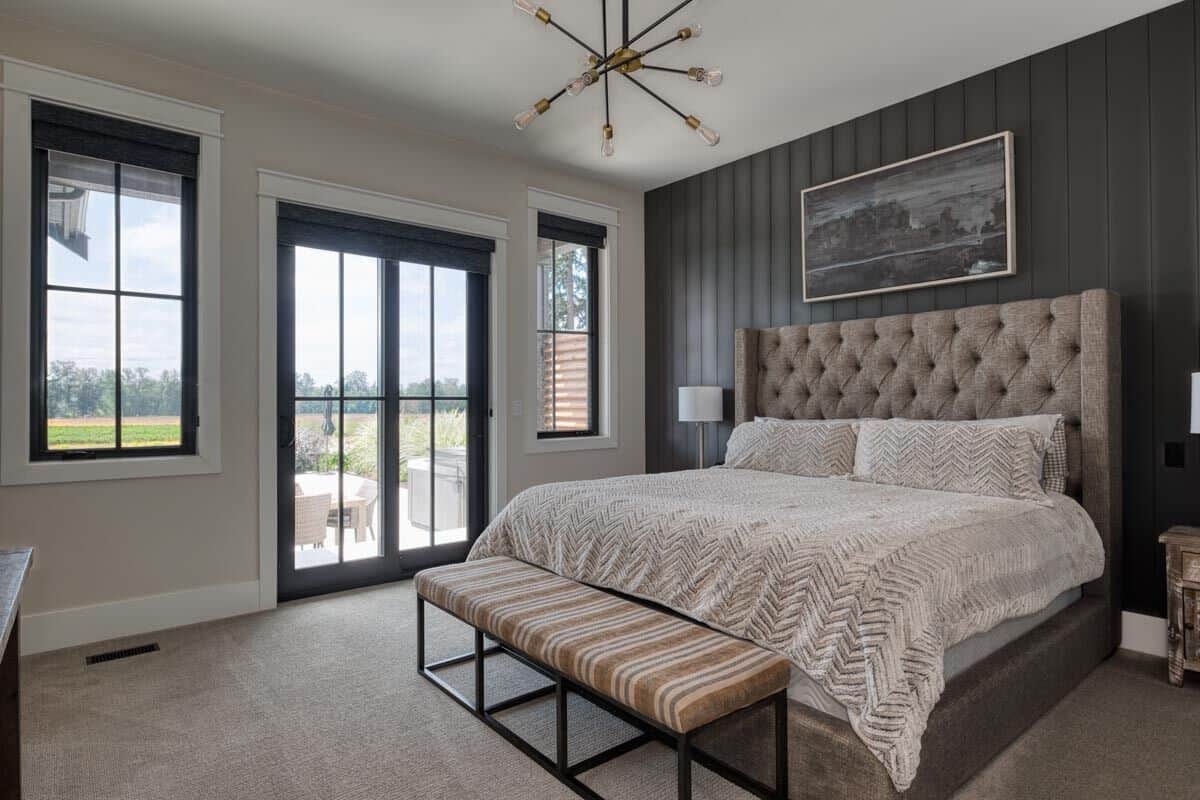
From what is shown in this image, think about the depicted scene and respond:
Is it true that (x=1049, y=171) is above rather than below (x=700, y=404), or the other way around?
above

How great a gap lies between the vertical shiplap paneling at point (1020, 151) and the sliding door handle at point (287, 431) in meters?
3.81

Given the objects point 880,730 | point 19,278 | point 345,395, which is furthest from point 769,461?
point 19,278

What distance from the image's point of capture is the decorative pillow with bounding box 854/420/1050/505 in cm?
262

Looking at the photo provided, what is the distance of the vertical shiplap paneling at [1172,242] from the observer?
2.73 m

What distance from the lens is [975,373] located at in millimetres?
3258

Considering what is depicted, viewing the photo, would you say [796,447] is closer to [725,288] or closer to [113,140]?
[725,288]

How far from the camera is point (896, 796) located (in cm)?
154

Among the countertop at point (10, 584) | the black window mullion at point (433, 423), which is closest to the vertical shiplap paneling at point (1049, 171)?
the black window mullion at point (433, 423)

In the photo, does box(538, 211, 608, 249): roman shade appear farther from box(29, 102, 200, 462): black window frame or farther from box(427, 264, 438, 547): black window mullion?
box(29, 102, 200, 462): black window frame

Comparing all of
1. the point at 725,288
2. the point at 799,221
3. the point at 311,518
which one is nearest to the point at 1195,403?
the point at 799,221

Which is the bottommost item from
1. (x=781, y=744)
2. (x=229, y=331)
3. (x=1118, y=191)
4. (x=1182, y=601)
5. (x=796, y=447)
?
(x=781, y=744)

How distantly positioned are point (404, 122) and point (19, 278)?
208cm

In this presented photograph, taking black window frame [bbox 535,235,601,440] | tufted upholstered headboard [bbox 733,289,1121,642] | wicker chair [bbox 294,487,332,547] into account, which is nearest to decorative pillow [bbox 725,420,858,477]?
tufted upholstered headboard [bbox 733,289,1121,642]

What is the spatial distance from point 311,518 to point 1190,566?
4040 millimetres
